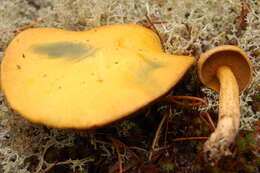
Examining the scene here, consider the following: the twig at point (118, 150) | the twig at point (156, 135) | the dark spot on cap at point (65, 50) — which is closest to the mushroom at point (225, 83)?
the twig at point (156, 135)

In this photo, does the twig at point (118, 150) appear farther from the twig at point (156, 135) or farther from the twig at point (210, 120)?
the twig at point (210, 120)

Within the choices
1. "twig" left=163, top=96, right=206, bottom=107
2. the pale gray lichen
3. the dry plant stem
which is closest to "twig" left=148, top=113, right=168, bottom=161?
"twig" left=163, top=96, right=206, bottom=107

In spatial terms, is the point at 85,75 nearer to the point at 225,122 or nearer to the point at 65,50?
the point at 65,50

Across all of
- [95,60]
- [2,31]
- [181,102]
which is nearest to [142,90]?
[95,60]

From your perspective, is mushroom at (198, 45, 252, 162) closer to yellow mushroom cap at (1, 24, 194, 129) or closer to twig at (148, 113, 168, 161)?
yellow mushroom cap at (1, 24, 194, 129)

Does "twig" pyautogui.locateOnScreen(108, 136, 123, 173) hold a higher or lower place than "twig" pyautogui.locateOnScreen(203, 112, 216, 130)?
lower

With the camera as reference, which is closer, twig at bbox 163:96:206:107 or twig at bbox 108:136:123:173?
twig at bbox 108:136:123:173

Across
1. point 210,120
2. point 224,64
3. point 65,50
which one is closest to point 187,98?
point 210,120
